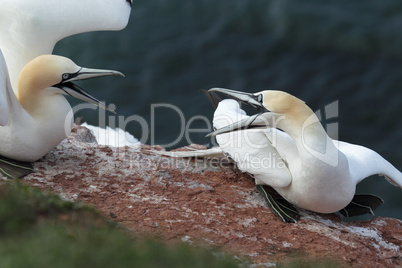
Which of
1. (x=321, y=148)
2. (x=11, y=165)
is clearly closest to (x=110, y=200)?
(x=11, y=165)

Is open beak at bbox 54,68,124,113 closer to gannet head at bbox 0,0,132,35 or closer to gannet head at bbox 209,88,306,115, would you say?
gannet head at bbox 0,0,132,35

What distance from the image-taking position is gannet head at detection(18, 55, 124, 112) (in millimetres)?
5199

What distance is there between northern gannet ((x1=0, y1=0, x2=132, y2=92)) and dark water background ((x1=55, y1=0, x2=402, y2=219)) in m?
3.54

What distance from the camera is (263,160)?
5562 mm

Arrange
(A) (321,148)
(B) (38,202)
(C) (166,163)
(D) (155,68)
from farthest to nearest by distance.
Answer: (D) (155,68)
(C) (166,163)
(A) (321,148)
(B) (38,202)

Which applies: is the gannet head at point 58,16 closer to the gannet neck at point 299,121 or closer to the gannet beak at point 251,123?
the gannet beak at point 251,123

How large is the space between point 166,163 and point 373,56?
5105 millimetres

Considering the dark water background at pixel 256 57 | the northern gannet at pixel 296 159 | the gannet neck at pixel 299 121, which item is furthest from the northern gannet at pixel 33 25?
the dark water background at pixel 256 57

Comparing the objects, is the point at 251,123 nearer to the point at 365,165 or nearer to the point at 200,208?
the point at 200,208

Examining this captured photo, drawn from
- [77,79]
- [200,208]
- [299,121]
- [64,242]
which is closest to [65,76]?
[77,79]

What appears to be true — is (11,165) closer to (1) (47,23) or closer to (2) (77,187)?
(2) (77,187)

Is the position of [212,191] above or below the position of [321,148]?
below

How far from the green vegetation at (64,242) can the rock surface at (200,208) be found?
3.06ft

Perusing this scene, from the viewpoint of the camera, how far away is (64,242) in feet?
9.96
